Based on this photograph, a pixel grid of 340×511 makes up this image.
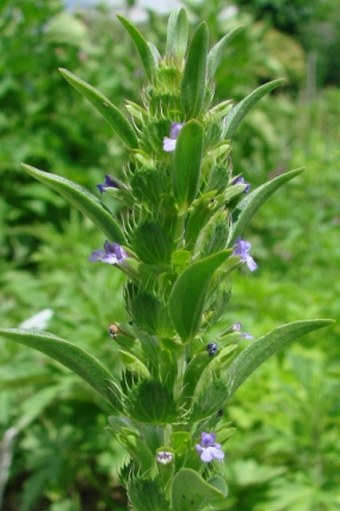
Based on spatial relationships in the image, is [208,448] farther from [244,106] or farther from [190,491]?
[244,106]

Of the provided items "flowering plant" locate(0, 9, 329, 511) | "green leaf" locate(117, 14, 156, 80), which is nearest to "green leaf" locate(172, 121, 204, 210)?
"flowering plant" locate(0, 9, 329, 511)

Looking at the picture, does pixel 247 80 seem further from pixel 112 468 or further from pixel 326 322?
pixel 326 322

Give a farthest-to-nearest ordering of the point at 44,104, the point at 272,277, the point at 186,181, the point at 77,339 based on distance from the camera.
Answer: the point at 44,104 → the point at 272,277 → the point at 77,339 → the point at 186,181

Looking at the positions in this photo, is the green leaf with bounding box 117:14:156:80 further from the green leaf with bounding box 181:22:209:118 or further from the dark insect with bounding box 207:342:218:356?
the dark insect with bounding box 207:342:218:356

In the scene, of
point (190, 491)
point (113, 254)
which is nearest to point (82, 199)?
point (113, 254)

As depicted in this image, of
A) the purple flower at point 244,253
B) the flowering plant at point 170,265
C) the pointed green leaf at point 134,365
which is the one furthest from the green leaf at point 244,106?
the pointed green leaf at point 134,365

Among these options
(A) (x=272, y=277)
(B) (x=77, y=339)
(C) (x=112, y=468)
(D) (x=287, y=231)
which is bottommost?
(C) (x=112, y=468)

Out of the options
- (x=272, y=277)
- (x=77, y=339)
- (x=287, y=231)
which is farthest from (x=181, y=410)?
(x=287, y=231)
